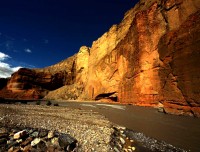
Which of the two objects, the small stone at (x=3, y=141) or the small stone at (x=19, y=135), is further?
the small stone at (x=19, y=135)

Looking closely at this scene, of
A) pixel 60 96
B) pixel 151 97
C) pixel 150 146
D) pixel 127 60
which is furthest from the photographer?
pixel 60 96

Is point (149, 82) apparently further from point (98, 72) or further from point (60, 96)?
point (60, 96)

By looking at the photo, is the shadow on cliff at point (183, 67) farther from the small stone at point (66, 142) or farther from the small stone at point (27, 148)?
the small stone at point (27, 148)

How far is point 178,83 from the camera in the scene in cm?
2308

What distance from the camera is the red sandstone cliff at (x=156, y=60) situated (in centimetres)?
2080

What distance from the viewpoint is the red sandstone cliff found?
20.8m

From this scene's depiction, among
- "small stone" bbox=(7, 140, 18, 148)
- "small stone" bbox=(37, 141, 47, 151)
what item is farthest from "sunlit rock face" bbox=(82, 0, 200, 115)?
"small stone" bbox=(7, 140, 18, 148)

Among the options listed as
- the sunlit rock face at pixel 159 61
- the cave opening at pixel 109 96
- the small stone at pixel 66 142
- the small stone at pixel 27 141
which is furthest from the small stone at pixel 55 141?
the cave opening at pixel 109 96

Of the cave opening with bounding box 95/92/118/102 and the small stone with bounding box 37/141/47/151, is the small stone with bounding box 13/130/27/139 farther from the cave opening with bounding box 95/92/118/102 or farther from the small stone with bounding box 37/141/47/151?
the cave opening with bounding box 95/92/118/102

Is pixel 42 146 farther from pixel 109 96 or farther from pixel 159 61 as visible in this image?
pixel 109 96

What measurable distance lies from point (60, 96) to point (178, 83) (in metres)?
76.9

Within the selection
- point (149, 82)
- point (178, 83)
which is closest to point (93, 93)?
point (149, 82)

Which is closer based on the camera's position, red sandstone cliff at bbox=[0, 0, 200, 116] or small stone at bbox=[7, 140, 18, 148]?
small stone at bbox=[7, 140, 18, 148]

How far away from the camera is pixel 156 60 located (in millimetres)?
32781
